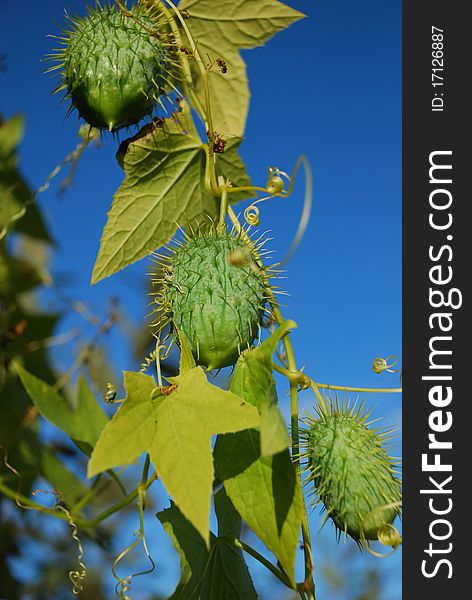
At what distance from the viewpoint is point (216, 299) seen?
1083 mm

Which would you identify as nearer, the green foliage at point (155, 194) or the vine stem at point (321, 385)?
the vine stem at point (321, 385)

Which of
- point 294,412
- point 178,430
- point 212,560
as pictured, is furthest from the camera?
point 212,560

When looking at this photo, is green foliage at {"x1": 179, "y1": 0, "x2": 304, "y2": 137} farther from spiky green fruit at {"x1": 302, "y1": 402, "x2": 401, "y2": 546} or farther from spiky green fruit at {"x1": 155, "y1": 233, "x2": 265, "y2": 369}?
spiky green fruit at {"x1": 302, "y1": 402, "x2": 401, "y2": 546}

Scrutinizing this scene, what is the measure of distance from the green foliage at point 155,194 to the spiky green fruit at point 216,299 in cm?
29

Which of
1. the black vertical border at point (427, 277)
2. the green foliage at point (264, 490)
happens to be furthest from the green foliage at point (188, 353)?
the black vertical border at point (427, 277)

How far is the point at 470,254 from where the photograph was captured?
1.49 metres

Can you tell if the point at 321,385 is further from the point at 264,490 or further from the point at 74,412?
the point at 74,412

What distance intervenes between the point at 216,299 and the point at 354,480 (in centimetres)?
34

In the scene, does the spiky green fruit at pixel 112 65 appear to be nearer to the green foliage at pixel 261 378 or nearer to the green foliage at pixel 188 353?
the green foliage at pixel 188 353

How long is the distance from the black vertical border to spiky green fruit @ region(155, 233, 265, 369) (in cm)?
44

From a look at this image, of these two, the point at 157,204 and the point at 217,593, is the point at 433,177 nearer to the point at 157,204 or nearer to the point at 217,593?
the point at 157,204

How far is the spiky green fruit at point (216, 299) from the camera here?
1082 mm

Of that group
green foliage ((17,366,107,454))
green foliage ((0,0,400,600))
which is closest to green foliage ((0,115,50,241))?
green foliage ((0,0,400,600))

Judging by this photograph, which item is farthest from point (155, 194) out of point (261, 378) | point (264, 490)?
point (264, 490)
